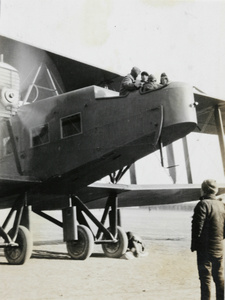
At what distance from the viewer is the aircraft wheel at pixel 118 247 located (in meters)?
8.16

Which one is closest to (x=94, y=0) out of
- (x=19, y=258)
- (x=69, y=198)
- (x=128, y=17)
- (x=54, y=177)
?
(x=128, y=17)

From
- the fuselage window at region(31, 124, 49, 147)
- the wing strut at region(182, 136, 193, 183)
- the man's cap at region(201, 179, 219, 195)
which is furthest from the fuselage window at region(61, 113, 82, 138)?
the wing strut at region(182, 136, 193, 183)

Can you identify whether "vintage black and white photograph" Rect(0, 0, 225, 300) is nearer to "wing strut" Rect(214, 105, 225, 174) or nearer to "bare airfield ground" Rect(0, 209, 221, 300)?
"bare airfield ground" Rect(0, 209, 221, 300)

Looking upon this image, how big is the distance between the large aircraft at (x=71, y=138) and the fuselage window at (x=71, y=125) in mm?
16

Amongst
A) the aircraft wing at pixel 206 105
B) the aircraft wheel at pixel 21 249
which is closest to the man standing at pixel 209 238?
the aircraft wheel at pixel 21 249

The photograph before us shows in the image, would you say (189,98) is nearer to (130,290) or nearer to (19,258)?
(130,290)

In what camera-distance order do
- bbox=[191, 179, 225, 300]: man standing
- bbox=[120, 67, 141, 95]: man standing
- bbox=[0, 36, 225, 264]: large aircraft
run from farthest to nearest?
1. bbox=[120, 67, 141, 95]: man standing
2. bbox=[0, 36, 225, 264]: large aircraft
3. bbox=[191, 179, 225, 300]: man standing

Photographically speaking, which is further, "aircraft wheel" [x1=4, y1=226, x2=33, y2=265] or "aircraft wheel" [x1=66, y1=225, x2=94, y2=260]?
"aircraft wheel" [x1=66, y1=225, x2=94, y2=260]

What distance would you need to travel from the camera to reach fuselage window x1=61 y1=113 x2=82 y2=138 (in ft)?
20.8

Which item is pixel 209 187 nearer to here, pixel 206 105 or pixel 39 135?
pixel 39 135

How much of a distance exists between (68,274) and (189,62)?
4.62 meters

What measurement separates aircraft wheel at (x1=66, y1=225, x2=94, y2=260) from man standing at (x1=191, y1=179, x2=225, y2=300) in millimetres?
3646

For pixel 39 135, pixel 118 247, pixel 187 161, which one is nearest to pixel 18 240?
pixel 39 135

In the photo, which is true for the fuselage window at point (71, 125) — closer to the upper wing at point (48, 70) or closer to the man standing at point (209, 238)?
the upper wing at point (48, 70)
